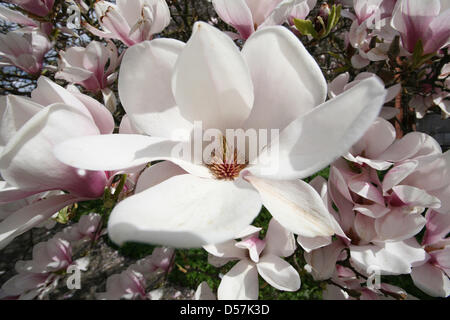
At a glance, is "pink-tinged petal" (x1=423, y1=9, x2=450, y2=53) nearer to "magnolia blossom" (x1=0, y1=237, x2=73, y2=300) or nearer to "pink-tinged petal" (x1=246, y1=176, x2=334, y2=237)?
"pink-tinged petal" (x1=246, y1=176, x2=334, y2=237)

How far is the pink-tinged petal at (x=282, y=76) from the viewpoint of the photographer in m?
0.39

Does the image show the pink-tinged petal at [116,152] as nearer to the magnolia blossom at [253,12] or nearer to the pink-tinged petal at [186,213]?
the pink-tinged petal at [186,213]

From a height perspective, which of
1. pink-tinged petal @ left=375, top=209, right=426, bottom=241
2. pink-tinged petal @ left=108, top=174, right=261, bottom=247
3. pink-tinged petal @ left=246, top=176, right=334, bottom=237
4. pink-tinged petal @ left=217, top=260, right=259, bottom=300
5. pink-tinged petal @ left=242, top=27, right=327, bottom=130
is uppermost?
pink-tinged petal @ left=242, top=27, right=327, bottom=130

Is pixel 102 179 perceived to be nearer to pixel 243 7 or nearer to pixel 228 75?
pixel 228 75

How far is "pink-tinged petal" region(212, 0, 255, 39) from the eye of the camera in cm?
56

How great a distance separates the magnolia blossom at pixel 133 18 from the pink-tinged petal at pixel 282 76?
1.06ft

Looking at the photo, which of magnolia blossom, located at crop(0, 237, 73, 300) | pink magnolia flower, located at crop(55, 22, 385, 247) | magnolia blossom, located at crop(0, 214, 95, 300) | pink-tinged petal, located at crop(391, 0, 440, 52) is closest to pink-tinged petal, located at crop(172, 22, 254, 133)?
pink magnolia flower, located at crop(55, 22, 385, 247)

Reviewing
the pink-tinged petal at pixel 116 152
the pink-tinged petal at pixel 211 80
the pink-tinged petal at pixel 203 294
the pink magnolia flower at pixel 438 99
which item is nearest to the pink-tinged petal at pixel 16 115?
the pink-tinged petal at pixel 116 152

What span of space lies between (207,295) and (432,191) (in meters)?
0.55

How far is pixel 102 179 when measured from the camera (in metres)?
0.48

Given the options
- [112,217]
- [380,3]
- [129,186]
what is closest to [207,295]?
[129,186]

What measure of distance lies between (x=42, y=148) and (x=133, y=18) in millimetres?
432

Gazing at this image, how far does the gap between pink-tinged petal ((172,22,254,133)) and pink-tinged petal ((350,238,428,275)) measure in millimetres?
336

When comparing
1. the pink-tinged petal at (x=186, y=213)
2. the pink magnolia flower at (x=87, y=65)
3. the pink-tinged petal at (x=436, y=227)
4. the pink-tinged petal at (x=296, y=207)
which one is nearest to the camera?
the pink-tinged petal at (x=186, y=213)
